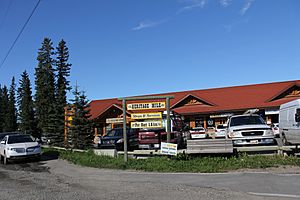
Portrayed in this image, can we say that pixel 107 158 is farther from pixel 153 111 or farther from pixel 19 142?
pixel 19 142

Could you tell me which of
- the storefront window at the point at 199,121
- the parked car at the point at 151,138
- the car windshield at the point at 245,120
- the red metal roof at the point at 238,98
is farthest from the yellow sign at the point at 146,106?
the storefront window at the point at 199,121

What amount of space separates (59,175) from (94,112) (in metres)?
39.6

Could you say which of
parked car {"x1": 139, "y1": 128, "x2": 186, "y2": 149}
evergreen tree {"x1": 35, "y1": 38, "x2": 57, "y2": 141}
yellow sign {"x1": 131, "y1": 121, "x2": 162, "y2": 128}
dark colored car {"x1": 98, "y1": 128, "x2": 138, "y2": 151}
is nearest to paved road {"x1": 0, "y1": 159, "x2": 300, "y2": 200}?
yellow sign {"x1": 131, "y1": 121, "x2": 162, "y2": 128}

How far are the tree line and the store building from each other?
8933mm

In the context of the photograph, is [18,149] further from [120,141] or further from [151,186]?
[151,186]

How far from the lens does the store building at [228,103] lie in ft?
128

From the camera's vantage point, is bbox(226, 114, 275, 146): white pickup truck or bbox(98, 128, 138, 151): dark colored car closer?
bbox(226, 114, 275, 146): white pickup truck

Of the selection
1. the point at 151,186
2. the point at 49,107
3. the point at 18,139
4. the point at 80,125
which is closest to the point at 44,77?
the point at 49,107

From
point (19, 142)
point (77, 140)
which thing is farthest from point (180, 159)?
point (77, 140)

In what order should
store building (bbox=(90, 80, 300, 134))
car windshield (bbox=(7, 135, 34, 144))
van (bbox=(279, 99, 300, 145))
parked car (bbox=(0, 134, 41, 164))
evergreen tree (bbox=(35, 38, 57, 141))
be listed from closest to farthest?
van (bbox=(279, 99, 300, 145)) < parked car (bbox=(0, 134, 41, 164)) < car windshield (bbox=(7, 135, 34, 144)) < store building (bbox=(90, 80, 300, 134)) < evergreen tree (bbox=(35, 38, 57, 141))

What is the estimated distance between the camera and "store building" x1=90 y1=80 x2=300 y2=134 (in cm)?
3909

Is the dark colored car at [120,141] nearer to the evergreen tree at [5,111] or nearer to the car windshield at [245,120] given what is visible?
the car windshield at [245,120]

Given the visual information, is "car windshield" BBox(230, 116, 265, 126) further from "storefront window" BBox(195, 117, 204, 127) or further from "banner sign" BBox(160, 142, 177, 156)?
→ "storefront window" BBox(195, 117, 204, 127)

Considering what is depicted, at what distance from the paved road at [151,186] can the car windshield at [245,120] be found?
5.78m
